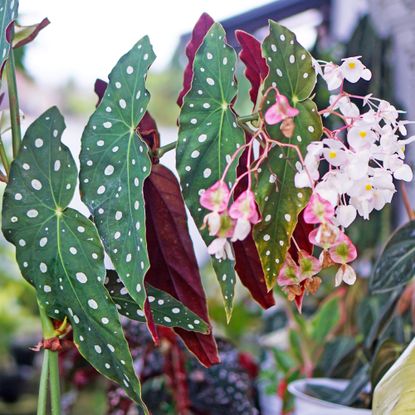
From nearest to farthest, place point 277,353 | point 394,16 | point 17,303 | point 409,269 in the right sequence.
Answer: point 409,269 < point 277,353 < point 394,16 < point 17,303

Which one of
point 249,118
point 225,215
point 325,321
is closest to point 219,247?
point 225,215

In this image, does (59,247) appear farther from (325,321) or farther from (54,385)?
(325,321)

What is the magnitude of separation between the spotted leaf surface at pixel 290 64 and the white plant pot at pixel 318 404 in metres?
0.44

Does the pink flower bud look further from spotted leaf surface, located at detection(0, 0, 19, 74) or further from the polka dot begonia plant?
spotted leaf surface, located at detection(0, 0, 19, 74)

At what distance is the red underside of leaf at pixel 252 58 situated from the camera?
1.90 feet

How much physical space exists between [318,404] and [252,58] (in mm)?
474

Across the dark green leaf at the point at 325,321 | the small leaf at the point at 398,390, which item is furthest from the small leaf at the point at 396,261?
the dark green leaf at the point at 325,321

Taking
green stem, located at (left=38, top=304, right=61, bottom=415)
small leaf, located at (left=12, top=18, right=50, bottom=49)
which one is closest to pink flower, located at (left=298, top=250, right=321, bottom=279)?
green stem, located at (left=38, top=304, right=61, bottom=415)

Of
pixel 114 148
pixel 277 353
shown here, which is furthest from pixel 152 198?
pixel 277 353

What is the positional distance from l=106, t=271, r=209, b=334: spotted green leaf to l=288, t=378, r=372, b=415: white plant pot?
296mm

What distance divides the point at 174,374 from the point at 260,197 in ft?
1.81

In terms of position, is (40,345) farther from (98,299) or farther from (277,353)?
(277,353)

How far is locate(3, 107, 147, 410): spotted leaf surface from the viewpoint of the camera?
53 cm

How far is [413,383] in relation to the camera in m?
0.56
